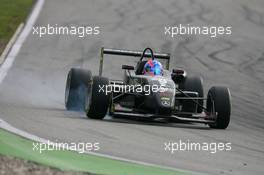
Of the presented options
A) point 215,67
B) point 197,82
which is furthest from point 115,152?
point 215,67

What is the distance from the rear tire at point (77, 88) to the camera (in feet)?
50.8

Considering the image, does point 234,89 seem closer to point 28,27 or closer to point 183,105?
point 183,105

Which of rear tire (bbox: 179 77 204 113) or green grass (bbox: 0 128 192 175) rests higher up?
rear tire (bbox: 179 77 204 113)

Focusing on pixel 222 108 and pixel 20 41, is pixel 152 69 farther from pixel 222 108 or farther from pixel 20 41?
pixel 20 41

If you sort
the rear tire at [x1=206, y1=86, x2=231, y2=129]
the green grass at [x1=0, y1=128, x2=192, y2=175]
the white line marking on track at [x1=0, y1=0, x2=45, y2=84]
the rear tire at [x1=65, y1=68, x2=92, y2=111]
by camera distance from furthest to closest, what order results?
the white line marking on track at [x1=0, y1=0, x2=45, y2=84], the rear tire at [x1=65, y1=68, x2=92, y2=111], the rear tire at [x1=206, y1=86, x2=231, y2=129], the green grass at [x1=0, y1=128, x2=192, y2=175]

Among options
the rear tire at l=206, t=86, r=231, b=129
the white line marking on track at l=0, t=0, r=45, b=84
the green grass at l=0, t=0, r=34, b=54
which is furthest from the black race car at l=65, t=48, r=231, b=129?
the green grass at l=0, t=0, r=34, b=54

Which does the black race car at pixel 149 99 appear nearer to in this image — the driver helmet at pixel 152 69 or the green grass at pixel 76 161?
the driver helmet at pixel 152 69

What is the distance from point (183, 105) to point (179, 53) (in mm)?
8816

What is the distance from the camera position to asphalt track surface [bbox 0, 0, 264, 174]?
436 inches

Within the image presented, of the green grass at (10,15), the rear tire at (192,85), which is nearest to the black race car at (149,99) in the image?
the rear tire at (192,85)

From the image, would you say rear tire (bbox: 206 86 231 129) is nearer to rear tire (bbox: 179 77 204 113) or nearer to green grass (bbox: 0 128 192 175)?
rear tire (bbox: 179 77 204 113)

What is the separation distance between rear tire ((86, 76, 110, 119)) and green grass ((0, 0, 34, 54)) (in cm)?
887

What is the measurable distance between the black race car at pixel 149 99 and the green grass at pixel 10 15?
26.5 feet

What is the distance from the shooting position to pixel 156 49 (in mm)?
23969
